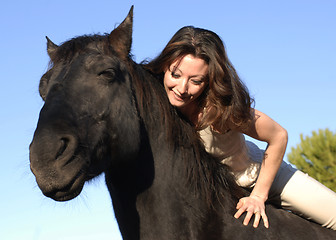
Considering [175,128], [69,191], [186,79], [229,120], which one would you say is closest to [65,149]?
[69,191]

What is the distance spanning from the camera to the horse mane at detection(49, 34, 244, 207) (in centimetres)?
308

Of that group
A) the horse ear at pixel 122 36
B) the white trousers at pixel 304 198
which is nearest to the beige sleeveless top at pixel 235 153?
the white trousers at pixel 304 198

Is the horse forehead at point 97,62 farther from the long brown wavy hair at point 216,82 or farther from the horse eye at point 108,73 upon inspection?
the long brown wavy hair at point 216,82

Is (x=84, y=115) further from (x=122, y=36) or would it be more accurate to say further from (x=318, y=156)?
(x=318, y=156)

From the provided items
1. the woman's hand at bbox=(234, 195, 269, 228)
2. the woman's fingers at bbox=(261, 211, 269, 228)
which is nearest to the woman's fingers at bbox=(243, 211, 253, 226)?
the woman's hand at bbox=(234, 195, 269, 228)

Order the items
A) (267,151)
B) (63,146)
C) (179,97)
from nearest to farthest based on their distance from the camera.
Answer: (63,146), (179,97), (267,151)

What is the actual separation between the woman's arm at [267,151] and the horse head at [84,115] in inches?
38.1

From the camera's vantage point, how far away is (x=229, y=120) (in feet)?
10.7

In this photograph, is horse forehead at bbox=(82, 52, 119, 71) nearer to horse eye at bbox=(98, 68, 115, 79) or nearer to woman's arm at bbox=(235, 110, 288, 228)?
horse eye at bbox=(98, 68, 115, 79)

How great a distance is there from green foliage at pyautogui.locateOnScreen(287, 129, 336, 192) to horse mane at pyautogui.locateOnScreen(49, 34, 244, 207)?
37.8 feet

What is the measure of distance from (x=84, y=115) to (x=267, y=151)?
60.3 inches

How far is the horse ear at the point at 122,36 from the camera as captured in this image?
10.4 feet

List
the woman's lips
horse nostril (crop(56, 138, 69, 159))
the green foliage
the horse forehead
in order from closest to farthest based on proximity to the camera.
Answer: horse nostril (crop(56, 138, 69, 159)) → the horse forehead → the woman's lips → the green foliage

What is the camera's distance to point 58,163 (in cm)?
244
